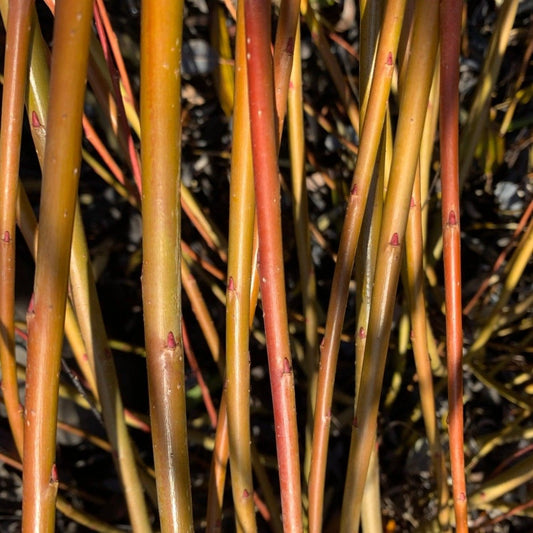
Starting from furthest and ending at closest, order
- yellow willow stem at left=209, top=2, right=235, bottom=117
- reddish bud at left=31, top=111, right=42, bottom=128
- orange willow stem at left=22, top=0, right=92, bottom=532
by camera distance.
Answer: yellow willow stem at left=209, top=2, right=235, bottom=117 → reddish bud at left=31, top=111, right=42, bottom=128 → orange willow stem at left=22, top=0, right=92, bottom=532

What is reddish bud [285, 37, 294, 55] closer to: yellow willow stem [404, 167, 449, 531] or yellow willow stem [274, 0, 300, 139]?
yellow willow stem [274, 0, 300, 139]

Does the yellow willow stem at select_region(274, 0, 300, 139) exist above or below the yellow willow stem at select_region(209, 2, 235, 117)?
below

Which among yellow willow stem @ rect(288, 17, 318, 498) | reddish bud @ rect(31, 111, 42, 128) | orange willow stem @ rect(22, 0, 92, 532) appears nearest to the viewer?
orange willow stem @ rect(22, 0, 92, 532)

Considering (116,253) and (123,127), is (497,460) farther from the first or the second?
(123,127)

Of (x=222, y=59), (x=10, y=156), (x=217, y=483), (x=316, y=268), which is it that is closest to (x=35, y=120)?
(x=10, y=156)

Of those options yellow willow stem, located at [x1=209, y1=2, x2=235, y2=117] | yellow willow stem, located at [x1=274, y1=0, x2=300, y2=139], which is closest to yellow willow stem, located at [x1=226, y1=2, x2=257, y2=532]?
yellow willow stem, located at [x1=274, y1=0, x2=300, y2=139]
